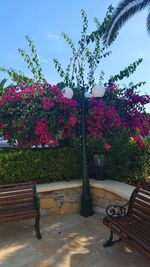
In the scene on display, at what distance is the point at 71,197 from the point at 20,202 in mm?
1250

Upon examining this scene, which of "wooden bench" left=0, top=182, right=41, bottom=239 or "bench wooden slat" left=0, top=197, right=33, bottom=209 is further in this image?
"bench wooden slat" left=0, top=197, right=33, bottom=209

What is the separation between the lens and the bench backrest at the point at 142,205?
295cm

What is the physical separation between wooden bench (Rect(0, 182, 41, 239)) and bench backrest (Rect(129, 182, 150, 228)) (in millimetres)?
1480

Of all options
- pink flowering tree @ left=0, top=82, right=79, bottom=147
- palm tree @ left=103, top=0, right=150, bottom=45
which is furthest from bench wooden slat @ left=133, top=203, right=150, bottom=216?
palm tree @ left=103, top=0, right=150, bottom=45

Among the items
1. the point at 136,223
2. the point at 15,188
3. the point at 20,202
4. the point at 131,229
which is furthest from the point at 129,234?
the point at 15,188

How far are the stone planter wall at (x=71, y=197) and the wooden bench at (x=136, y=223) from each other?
0.86m

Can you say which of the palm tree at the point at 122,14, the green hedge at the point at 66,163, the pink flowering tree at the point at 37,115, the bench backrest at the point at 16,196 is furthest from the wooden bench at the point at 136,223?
the palm tree at the point at 122,14

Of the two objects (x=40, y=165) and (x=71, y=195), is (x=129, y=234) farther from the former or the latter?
(x=40, y=165)

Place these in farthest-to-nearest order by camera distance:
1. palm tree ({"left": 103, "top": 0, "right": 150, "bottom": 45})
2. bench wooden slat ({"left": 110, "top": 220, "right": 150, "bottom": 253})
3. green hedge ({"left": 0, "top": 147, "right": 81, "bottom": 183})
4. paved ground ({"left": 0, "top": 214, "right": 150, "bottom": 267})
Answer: palm tree ({"left": 103, "top": 0, "right": 150, "bottom": 45})
green hedge ({"left": 0, "top": 147, "right": 81, "bottom": 183})
paved ground ({"left": 0, "top": 214, "right": 150, "bottom": 267})
bench wooden slat ({"left": 110, "top": 220, "right": 150, "bottom": 253})

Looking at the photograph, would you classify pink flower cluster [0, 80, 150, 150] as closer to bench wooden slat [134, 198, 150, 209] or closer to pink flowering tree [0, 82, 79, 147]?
pink flowering tree [0, 82, 79, 147]

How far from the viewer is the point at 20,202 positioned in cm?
369

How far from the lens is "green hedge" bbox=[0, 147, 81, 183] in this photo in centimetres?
444

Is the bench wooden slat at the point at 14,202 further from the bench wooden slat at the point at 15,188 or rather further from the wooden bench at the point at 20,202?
the bench wooden slat at the point at 15,188

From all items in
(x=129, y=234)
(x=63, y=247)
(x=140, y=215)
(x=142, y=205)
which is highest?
(x=142, y=205)
